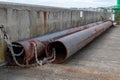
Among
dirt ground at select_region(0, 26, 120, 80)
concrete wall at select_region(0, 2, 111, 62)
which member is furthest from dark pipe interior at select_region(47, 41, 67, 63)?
concrete wall at select_region(0, 2, 111, 62)

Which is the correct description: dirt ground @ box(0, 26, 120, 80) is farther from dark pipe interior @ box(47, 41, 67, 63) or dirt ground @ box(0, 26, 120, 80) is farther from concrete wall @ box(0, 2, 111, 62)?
concrete wall @ box(0, 2, 111, 62)

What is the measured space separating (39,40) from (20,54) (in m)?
0.85

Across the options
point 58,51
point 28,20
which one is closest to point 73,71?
point 58,51

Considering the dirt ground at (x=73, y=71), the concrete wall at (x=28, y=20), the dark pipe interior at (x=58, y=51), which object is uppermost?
the concrete wall at (x=28, y=20)

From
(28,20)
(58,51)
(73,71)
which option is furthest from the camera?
(28,20)

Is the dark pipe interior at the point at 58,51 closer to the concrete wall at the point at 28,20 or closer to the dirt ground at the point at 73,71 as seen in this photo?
the dirt ground at the point at 73,71

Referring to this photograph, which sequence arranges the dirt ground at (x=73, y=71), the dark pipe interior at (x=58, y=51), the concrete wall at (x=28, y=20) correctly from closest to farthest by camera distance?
1. the dirt ground at (x=73, y=71)
2. the concrete wall at (x=28, y=20)
3. the dark pipe interior at (x=58, y=51)

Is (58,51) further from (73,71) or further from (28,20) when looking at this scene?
(73,71)

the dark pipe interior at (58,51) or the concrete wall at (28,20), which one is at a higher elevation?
the concrete wall at (28,20)

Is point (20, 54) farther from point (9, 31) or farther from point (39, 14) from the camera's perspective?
point (39, 14)

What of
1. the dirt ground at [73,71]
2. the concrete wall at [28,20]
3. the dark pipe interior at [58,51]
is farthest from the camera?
the dark pipe interior at [58,51]

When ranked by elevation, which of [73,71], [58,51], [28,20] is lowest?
[73,71]

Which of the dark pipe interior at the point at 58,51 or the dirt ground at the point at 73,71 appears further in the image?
the dark pipe interior at the point at 58,51

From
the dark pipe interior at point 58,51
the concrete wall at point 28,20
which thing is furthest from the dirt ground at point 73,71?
the concrete wall at point 28,20
